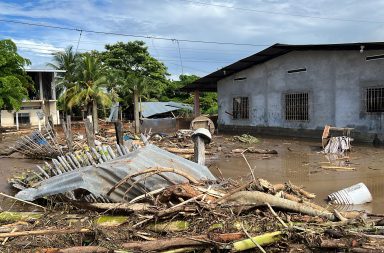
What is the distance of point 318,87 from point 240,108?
652 centimetres

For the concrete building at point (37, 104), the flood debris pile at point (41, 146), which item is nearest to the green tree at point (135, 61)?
the concrete building at point (37, 104)

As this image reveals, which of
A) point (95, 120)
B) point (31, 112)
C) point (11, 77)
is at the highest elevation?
point (11, 77)

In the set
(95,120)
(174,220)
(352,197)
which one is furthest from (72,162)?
(95,120)

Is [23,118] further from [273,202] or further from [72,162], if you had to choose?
[273,202]

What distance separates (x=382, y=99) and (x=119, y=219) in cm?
1542

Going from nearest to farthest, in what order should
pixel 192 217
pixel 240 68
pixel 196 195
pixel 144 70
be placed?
pixel 192 217
pixel 196 195
pixel 240 68
pixel 144 70

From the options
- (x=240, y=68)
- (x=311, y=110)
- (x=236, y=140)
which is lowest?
(x=236, y=140)

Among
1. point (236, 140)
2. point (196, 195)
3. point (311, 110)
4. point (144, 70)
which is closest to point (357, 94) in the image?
point (311, 110)

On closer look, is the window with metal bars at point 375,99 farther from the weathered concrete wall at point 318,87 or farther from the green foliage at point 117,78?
the green foliage at point 117,78

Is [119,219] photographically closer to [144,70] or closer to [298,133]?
[298,133]

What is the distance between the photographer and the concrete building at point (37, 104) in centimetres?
3844

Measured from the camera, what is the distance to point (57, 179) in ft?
25.0


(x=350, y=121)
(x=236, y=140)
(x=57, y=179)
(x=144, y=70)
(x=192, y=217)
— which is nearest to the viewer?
(x=192, y=217)

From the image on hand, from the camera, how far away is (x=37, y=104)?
3997 cm
